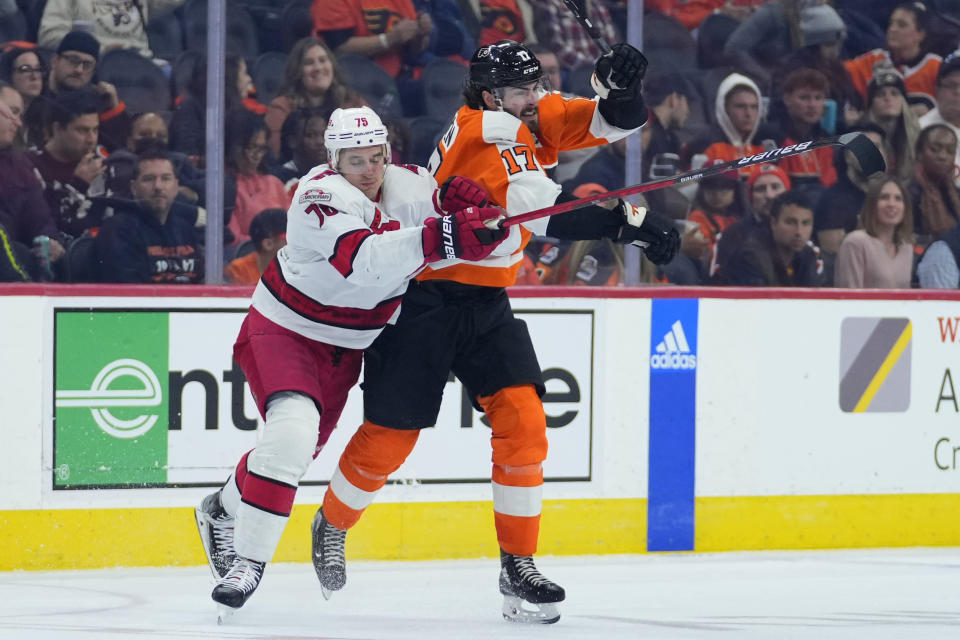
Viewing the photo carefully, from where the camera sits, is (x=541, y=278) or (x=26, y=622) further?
(x=541, y=278)

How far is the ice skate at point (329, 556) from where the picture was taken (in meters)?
2.98

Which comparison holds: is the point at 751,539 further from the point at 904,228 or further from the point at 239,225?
the point at 239,225

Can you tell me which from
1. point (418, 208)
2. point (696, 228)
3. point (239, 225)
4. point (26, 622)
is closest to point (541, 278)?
point (696, 228)

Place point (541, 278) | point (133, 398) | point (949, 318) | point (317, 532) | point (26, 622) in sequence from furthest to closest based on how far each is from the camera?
point (949, 318), point (541, 278), point (133, 398), point (317, 532), point (26, 622)

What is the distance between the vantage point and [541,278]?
3898 millimetres

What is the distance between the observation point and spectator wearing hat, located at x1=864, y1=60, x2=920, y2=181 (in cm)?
431

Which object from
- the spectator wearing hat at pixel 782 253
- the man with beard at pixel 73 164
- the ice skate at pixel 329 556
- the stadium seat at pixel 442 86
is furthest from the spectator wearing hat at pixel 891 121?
the man with beard at pixel 73 164

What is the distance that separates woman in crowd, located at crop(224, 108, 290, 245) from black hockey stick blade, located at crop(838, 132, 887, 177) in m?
1.79

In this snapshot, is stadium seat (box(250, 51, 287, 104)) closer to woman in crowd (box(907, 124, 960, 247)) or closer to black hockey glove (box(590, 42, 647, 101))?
black hockey glove (box(590, 42, 647, 101))

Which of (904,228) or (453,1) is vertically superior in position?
(453,1)

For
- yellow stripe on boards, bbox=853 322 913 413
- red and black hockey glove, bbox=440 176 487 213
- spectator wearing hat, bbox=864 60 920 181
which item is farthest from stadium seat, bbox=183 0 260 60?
yellow stripe on boards, bbox=853 322 913 413

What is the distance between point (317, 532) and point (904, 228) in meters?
2.35

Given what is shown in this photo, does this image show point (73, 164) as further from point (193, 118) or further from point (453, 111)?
point (453, 111)

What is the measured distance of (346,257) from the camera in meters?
2.56
